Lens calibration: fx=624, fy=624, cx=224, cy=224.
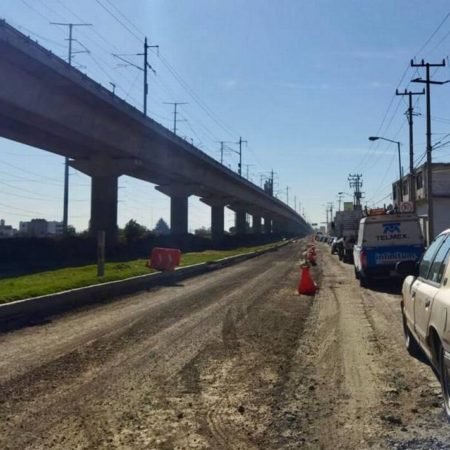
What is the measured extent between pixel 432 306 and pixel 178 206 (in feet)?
193

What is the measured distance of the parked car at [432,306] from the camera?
5508 millimetres

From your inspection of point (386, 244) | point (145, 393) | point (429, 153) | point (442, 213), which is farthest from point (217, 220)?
point (145, 393)

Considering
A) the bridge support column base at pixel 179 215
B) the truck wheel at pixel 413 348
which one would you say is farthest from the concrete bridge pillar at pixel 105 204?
the truck wheel at pixel 413 348

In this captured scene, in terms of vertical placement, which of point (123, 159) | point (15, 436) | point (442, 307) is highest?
point (123, 159)

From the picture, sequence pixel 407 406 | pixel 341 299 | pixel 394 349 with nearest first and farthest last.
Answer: pixel 407 406, pixel 394 349, pixel 341 299

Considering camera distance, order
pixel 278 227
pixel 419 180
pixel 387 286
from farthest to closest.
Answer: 1. pixel 278 227
2. pixel 419 180
3. pixel 387 286

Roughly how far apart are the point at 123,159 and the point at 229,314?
29.2m

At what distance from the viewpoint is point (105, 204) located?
1721 inches

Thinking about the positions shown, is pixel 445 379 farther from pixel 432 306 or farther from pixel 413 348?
pixel 413 348

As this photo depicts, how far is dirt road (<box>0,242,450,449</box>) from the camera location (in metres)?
5.33

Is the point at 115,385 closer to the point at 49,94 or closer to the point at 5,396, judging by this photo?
the point at 5,396

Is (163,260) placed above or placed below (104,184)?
below

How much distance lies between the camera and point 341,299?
16234mm

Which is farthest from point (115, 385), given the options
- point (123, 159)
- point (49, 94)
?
point (123, 159)
